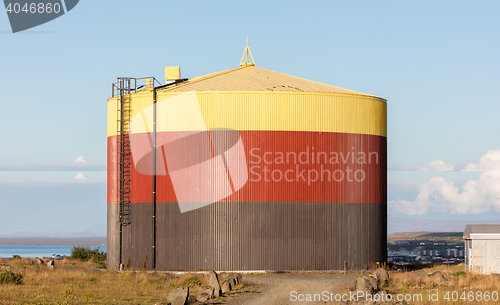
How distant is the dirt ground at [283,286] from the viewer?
27.3 m

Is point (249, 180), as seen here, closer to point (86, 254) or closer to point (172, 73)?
point (172, 73)

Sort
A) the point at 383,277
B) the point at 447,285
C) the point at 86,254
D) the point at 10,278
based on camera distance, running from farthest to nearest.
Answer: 1. the point at 86,254
2. the point at 383,277
3. the point at 10,278
4. the point at 447,285

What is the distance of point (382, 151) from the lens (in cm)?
4150

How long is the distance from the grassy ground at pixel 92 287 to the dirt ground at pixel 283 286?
283 centimetres

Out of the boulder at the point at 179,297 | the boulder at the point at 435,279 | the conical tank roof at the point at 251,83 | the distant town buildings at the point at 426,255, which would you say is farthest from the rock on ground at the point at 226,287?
the distant town buildings at the point at 426,255

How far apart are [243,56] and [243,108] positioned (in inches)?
358

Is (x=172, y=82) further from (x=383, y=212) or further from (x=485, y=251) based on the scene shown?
(x=485, y=251)

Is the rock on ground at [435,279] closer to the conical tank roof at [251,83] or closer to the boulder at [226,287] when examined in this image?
the boulder at [226,287]

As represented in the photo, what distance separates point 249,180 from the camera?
3806 cm

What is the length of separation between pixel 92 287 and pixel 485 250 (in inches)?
870

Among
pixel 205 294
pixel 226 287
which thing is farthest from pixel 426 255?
pixel 205 294

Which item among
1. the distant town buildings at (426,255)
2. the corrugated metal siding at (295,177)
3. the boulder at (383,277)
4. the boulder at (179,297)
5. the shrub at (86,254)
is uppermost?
the corrugated metal siding at (295,177)

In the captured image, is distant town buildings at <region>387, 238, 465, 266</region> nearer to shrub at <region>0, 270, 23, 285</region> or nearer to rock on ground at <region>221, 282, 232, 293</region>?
rock on ground at <region>221, 282, 232, 293</region>

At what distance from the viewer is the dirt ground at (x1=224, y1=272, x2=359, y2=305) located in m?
27.3
